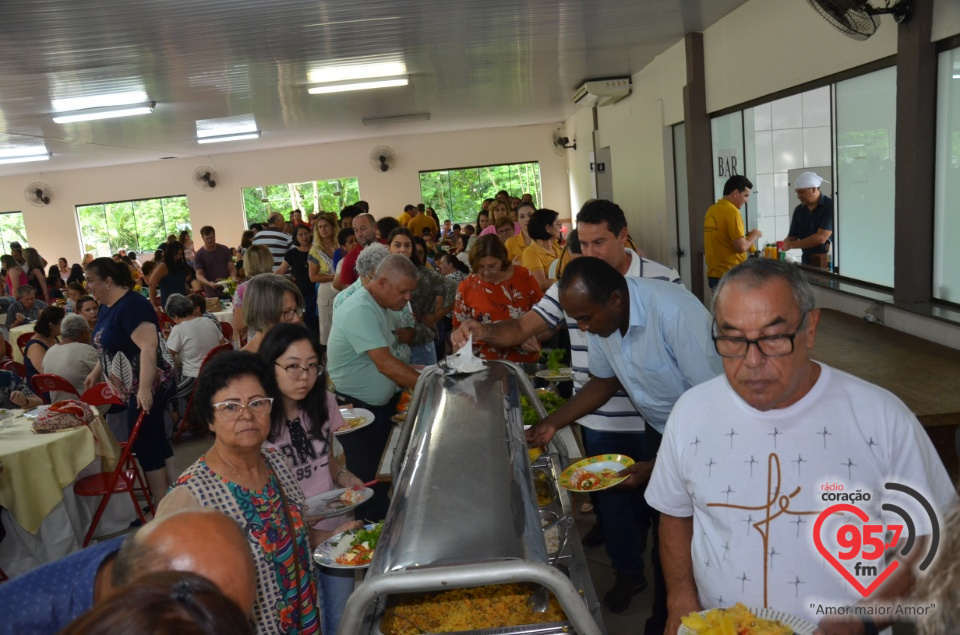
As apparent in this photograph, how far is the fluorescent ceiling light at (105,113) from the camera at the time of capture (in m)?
8.55

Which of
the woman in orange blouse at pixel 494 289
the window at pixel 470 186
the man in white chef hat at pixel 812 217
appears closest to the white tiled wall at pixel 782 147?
the man in white chef hat at pixel 812 217

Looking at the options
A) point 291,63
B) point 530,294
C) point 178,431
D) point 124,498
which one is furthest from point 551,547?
point 291,63

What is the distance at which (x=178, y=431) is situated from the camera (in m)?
6.36

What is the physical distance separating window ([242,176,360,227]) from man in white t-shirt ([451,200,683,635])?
14.8 metres

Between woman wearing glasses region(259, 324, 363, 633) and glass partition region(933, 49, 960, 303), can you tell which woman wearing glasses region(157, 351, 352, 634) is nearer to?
woman wearing glasses region(259, 324, 363, 633)

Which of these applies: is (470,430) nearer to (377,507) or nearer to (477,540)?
(477,540)

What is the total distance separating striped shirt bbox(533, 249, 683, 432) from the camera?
121 inches

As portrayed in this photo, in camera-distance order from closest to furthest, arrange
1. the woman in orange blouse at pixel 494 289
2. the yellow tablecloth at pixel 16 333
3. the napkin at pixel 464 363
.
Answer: the napkin at pixel 464 363
the woman in orange blouse at pixel 494 289
the yellow tablecloth at pixel 16 333

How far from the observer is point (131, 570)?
1.01m

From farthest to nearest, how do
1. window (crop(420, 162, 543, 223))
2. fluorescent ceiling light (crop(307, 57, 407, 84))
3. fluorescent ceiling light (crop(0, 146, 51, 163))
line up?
window (crop(420, 162, 543, 223)) < fluorescent ceiling light (crop(0, 146, 51, 163)) < fluorescent ceiling light (crop(307, 57, 407, 84))

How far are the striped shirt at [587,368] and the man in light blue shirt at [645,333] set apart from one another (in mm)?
407

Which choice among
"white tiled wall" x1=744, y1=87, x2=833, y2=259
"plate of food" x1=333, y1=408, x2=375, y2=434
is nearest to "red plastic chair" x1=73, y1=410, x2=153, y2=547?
"plate of food" x1=333, y1=408, x2=375, y2=434

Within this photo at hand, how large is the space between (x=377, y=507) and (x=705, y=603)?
169cm

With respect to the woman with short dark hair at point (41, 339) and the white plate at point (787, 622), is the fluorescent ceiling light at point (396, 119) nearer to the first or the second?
the woman with short dark hair at point (41, 339)
